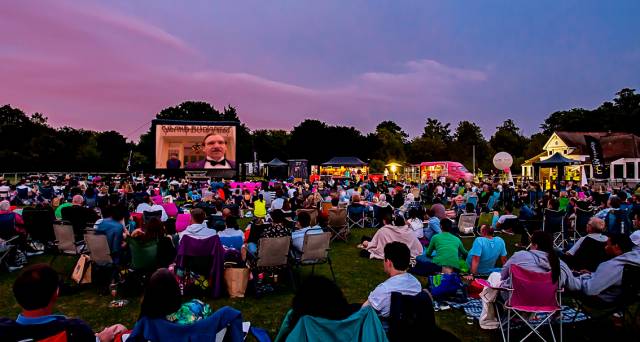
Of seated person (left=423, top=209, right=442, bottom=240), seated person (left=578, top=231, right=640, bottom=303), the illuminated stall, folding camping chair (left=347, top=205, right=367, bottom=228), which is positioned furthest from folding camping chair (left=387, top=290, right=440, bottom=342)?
the illuminated stall

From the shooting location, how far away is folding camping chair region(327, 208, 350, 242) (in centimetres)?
979

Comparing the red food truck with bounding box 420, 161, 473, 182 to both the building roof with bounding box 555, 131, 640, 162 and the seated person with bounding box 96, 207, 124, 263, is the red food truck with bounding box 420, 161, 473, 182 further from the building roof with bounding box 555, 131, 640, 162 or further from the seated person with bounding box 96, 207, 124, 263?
the seated person with bounding box 96, 207, 124, 263

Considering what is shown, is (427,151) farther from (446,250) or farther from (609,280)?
(609,280)

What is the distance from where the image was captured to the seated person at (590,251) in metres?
5.17

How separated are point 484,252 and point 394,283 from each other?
3.68 metres

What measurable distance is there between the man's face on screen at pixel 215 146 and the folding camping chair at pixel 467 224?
2071 cm

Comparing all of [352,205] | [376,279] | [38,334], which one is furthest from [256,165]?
[38,334]

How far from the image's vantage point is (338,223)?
389 inches

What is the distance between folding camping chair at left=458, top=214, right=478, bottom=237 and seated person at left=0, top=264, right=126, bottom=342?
30.2ft

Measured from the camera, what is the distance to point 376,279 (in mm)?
6664

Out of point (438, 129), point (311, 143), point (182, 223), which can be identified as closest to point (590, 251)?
point (182, 223)

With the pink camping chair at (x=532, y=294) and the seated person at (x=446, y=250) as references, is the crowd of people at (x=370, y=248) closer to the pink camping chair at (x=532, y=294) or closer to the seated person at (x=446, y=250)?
the seated person at (x=446, y=250)

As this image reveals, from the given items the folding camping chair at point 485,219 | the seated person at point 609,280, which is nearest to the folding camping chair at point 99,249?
the seated person at point 609,280

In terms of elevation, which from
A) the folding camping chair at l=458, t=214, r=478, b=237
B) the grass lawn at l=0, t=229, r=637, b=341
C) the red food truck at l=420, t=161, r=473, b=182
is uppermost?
the red food truck at l=420, t=161, r=473, b=182
